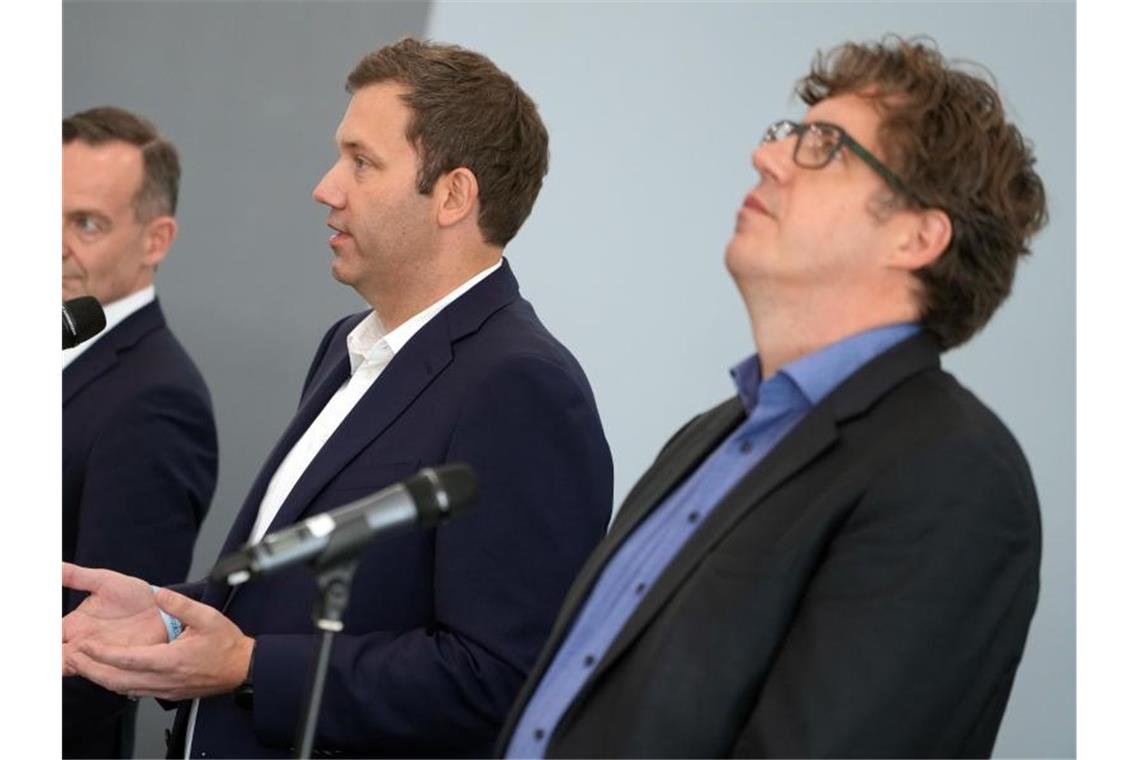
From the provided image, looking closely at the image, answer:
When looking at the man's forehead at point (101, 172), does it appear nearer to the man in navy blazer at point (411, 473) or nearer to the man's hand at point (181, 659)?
the man in navy blazer at point (411, 473)

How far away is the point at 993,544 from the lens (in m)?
1.61

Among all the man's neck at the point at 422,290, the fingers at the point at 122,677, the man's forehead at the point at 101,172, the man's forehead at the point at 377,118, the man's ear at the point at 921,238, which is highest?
the man's forehead at the point at 377,118

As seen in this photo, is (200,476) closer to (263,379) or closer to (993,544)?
(263,379)

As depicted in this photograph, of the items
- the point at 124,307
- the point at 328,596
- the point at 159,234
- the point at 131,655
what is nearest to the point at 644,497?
the point at 328,596

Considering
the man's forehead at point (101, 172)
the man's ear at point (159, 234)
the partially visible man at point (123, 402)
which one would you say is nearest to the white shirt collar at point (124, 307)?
the partially visible man at point (123, 402)

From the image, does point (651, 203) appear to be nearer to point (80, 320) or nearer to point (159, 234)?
point (159, 234)

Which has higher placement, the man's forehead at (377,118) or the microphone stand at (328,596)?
the man's forehead at (377,118)

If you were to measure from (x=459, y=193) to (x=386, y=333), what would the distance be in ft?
0.78

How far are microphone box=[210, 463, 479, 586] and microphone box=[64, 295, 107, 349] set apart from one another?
852mm

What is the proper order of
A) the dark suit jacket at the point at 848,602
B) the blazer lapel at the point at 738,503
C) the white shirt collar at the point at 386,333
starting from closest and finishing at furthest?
1. the dark suit jacket at the point at 848,602
2. the blazer lapel at the point at 738,503
3. the white shirt collar at the point at 386,333

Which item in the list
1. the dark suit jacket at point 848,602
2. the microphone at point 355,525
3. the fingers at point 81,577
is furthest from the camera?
the fingers at point 81,577

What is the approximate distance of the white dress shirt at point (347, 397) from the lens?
7.82 ft

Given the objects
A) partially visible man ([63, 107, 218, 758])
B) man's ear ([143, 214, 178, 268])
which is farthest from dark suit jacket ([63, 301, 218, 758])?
man's ear ([143, 214, 178, 268])
